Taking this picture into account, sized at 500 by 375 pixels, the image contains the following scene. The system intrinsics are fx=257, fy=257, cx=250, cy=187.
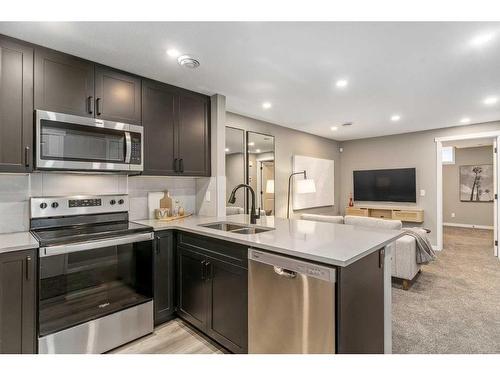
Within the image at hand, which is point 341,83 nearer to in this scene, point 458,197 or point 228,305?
point 228,305

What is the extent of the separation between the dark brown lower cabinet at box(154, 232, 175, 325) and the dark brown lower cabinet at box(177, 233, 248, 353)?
0.24ft

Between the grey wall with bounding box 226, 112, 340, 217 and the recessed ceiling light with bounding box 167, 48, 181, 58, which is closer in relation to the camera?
the recessed ceiling light with bounding box 167, 48, 181, 58

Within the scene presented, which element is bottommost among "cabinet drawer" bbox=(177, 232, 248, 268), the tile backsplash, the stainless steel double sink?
"cabinet drawer" bbox=(177, 232, 248, 268)

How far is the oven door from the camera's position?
5.82 feet

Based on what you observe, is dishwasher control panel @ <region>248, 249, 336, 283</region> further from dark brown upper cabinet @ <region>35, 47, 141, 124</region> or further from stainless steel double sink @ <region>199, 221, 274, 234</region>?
dark brown upper cabinet @ <region>35, 47, 141, 124</region>

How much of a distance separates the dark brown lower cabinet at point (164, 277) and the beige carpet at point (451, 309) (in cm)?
197

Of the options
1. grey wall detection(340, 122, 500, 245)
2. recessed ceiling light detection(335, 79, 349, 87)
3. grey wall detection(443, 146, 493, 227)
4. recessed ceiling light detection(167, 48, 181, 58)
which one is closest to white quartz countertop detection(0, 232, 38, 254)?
recessed ceiling light detection(167, 48, 181, 58)

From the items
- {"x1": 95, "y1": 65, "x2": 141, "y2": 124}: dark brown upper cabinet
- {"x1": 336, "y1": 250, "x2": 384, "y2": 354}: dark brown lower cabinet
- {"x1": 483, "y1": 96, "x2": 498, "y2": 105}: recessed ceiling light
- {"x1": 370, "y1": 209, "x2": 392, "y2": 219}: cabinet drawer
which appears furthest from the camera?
{"x1": 370, "y1": 209, "x2": 392, "y2": 219}: cabinet drawer

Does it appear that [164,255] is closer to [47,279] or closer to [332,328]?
[47,279]

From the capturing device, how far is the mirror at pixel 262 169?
410 centimetres

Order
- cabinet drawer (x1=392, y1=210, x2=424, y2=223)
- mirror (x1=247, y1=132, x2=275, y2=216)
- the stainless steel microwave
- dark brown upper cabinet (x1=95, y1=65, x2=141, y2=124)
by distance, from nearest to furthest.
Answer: the stainless steel microwave
dark brown upper cabinet (x1=95, y1=65, x2=141, y2=124)
mirror (x1=247, y1=132, x2=275, y2=216)
cabinet drawer (x1=392, y1=210, x2=424, y2=223)

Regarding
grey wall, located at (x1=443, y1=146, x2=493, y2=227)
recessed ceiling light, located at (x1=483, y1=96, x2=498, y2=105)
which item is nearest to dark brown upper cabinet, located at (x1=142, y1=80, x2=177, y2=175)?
recessed ceiling light, located at (x1=483, y1=96, x2=498, y2=105)

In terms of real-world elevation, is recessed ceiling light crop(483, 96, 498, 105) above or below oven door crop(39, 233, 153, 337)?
above

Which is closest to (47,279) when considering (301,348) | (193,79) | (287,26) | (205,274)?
(205,274)
